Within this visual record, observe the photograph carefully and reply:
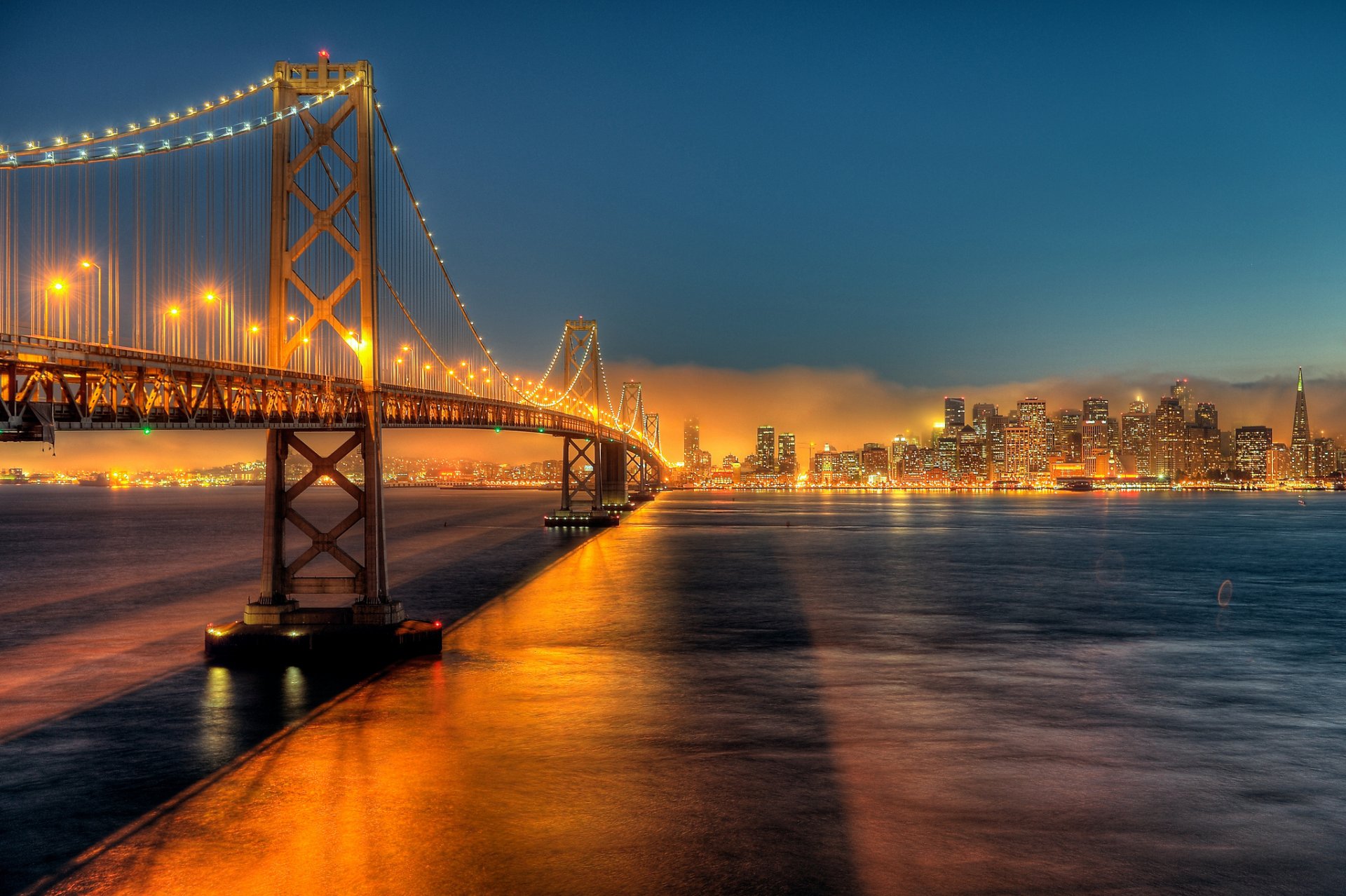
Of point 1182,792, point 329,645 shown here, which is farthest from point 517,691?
point 1182,792

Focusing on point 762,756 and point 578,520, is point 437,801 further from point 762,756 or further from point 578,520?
point 578,520

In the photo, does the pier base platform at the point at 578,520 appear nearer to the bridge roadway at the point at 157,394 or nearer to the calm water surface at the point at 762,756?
the calm water surface at the point at 762,756

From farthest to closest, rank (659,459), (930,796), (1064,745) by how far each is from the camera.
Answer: (659,459), (1064,745), (930,796)

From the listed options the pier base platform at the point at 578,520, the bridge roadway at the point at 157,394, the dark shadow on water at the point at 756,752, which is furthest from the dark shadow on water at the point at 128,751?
the pier base platform at the point at 578,520

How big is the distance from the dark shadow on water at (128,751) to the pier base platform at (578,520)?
72.7 metres

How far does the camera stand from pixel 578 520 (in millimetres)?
100500

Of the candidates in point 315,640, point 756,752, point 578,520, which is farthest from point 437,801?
point 578,520

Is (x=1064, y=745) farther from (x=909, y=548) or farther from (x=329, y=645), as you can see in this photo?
(x=909, y=548)

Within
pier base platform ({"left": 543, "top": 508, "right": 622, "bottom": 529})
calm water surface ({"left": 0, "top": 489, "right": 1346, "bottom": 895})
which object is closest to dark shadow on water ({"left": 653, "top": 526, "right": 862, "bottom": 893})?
calm water surface ({"left": 0, "top": 489, "right": 1346, "bottom": 895})

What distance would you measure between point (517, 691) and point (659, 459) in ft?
514

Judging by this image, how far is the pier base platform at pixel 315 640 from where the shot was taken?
86.8 ft

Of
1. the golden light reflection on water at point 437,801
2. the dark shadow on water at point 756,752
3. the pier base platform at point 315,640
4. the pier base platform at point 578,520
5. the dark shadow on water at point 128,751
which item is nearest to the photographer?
the golden light reflection on water at point 437,801

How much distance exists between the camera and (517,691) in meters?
24.9

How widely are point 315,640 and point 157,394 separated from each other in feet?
29.2
